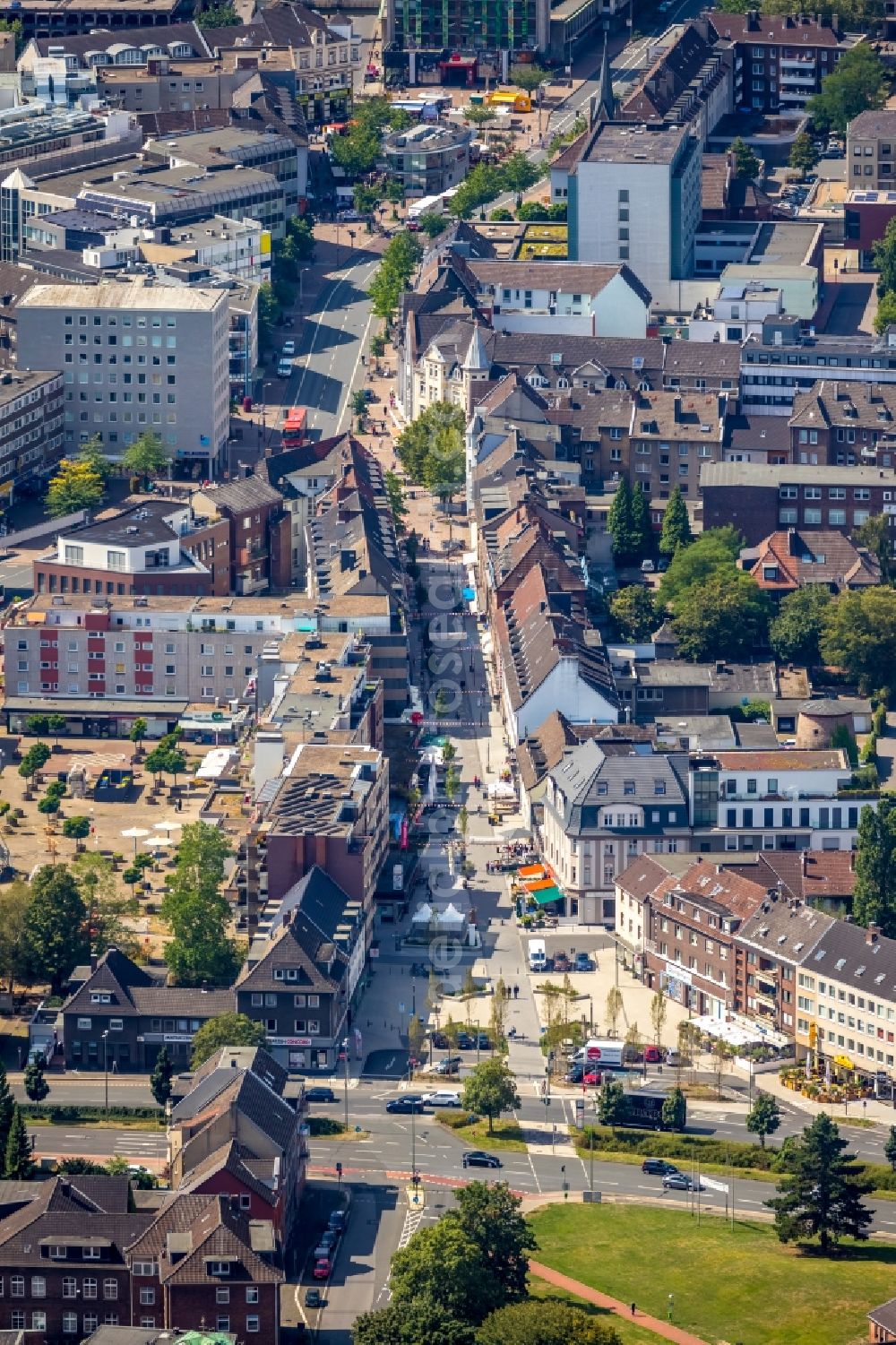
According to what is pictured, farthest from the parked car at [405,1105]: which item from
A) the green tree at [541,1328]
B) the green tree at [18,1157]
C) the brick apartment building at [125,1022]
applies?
the green tree at [541,1328]

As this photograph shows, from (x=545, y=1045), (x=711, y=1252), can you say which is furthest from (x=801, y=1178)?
(x=545, y=1045)

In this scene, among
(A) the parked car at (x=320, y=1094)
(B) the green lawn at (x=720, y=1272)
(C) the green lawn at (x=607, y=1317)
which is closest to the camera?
(C) the green lawn at (x=607, y=1317)

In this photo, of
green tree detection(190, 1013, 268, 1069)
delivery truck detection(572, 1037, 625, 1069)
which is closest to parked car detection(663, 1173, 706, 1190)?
delivery truck detection(572, 1037, 625, 1069)

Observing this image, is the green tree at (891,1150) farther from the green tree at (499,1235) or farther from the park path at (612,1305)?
the green tree at (499,1235)

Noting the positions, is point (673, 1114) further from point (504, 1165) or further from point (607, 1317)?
point (607, 1317)

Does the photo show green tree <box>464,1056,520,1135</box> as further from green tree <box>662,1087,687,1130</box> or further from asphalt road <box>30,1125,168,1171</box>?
asphalt road <box>30,1125,168,1171</box>

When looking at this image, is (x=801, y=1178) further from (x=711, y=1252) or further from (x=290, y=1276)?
(x=290, y=1276)

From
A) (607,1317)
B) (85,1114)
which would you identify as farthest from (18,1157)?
(607,1317)
